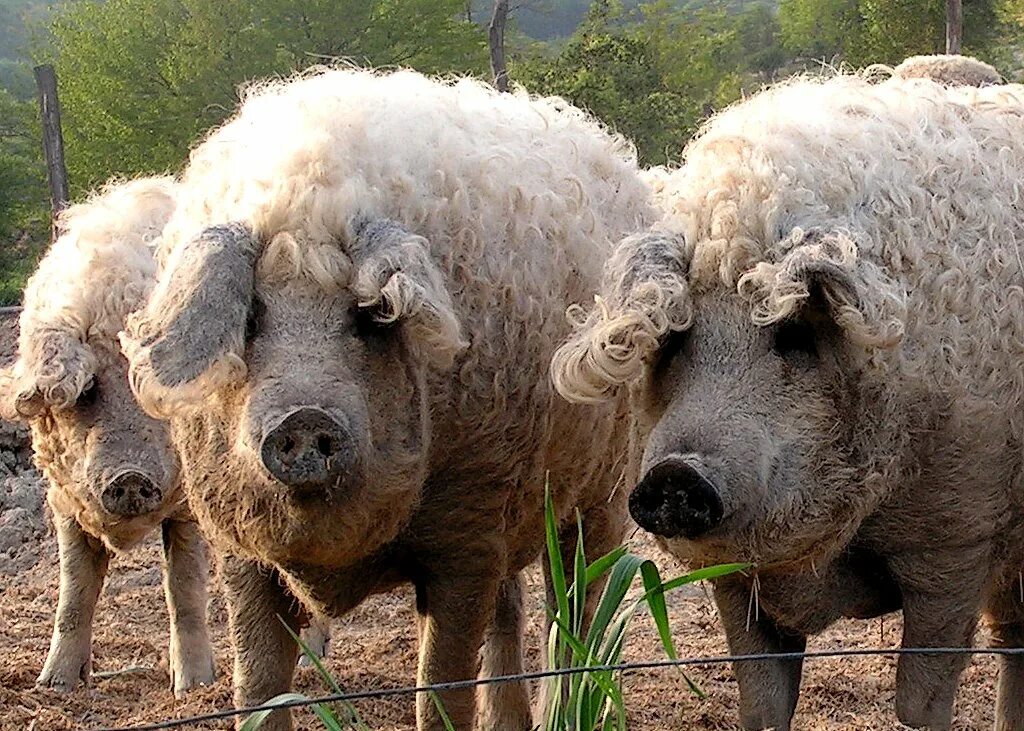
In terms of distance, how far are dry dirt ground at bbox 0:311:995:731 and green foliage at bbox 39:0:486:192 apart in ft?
50.4

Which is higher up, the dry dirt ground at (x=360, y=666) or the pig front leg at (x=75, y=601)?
the pig front leg at (x=75, y=601)

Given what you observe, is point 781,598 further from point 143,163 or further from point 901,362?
point 143,163

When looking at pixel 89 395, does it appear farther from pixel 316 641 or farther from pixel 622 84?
pixel 622 84

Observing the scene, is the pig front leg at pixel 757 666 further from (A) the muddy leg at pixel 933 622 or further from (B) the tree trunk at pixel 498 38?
(B) the tree trunk at pixel 498 38

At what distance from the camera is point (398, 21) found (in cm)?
2697

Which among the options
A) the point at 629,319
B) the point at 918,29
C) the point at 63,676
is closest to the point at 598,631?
the point at 629,319

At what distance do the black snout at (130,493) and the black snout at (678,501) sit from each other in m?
2.94

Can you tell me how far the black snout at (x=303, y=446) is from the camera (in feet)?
13.4

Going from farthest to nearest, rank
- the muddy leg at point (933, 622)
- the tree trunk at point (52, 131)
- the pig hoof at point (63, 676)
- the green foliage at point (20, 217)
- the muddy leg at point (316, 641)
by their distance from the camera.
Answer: the green foliage at point (20, 217)
the tree trunk at point (52, 131)
the muddy leg at point (316, 641)
the pig hoof at point (63, 676)
the muddy leg at point (933, 622)

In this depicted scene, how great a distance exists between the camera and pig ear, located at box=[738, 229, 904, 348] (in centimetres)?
404

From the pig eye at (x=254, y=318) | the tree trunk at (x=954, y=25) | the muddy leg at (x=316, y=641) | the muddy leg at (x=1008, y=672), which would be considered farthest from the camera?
the tree trunk at (x=954, y=25)

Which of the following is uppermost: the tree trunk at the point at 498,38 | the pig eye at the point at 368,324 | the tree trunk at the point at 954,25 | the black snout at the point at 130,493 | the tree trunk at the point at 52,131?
the tree trunk at the point at 498,38

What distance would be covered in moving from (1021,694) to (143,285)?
3920 millimetres

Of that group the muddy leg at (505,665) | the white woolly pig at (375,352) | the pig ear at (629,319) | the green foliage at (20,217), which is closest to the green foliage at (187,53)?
the green foliage at (20,217)
